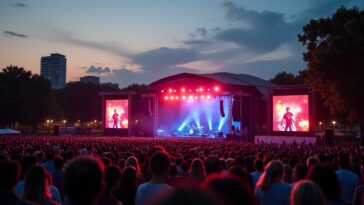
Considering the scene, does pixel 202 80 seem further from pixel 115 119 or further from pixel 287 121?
pixel 287 121

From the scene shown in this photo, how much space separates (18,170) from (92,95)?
2713 inches

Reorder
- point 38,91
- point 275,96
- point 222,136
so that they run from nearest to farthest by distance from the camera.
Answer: point 275,96
point 222,136
point 38,91

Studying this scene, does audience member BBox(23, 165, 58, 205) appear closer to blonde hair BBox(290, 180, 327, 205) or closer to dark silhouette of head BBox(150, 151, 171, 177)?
dark silhouette of head BBox(150, 151, 171, 177)

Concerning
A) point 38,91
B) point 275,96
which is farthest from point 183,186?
point 38,91

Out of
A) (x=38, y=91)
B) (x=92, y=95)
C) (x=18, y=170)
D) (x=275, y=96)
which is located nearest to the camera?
(x=18, y=170)

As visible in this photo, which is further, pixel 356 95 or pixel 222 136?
pixel 222 136

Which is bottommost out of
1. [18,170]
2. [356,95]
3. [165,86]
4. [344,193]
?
[344,193]

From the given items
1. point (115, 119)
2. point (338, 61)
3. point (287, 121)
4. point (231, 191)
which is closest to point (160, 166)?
point (231, 191)

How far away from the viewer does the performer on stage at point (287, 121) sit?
116 ft

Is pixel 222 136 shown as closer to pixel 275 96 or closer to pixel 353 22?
pixel 275 96

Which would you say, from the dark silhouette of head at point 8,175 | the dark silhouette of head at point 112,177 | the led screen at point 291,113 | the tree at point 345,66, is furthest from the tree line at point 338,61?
the dark silhouette of head at point 8,175

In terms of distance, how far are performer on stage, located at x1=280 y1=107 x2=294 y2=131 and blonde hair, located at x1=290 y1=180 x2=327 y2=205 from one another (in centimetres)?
3338

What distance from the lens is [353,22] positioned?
26141 millimetres

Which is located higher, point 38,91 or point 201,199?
point 38,91
